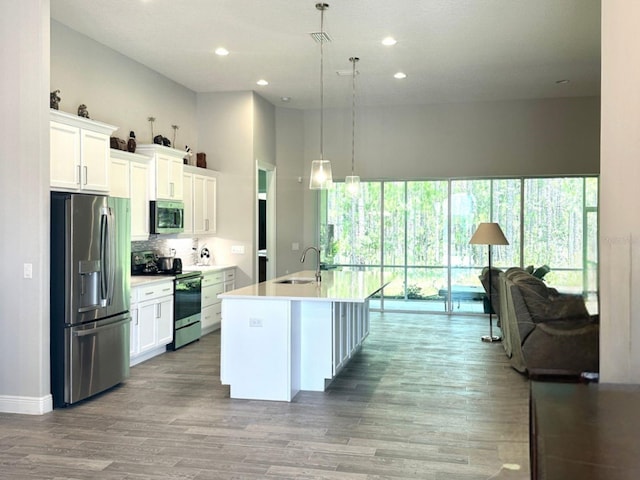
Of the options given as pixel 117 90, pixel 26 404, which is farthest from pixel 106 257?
pixel 117 90

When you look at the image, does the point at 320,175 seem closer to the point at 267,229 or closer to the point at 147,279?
the point at 147,279

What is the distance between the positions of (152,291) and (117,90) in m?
2.44

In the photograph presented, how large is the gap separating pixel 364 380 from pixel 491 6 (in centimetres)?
370

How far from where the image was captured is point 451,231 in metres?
9.21

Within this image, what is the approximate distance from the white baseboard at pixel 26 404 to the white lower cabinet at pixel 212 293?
3.03m

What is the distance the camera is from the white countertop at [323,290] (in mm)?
4539

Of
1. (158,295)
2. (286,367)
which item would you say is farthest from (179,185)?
(286,367)

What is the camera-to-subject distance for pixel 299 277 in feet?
21.1

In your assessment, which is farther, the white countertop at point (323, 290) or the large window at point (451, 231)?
the large window at point (451, 231)

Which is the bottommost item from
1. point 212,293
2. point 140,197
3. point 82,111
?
point 212,293

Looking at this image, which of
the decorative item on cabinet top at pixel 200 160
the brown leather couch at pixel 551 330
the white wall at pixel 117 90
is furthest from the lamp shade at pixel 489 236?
the white wall at pixel 117 90

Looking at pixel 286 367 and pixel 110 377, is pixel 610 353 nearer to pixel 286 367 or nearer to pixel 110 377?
pixel 286 367

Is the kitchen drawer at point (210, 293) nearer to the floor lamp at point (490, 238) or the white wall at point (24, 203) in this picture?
the white wall at point (24, 203)

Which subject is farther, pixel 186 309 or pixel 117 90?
pixel 186 309
